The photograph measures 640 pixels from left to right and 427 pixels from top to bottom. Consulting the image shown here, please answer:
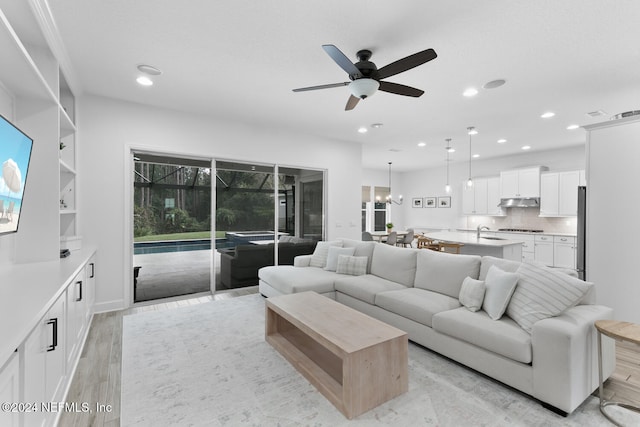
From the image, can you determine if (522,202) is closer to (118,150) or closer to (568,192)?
(568,192)

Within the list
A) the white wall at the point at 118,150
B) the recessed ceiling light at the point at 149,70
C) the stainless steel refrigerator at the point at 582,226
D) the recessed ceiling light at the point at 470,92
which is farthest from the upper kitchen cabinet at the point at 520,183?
→ the recessed ceiling light at the point at 149,70

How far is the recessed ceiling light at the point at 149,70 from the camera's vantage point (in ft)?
10.3

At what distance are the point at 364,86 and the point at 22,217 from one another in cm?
316

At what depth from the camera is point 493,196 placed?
313 inches

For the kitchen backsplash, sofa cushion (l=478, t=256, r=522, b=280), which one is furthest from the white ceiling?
the kitchen backsplash

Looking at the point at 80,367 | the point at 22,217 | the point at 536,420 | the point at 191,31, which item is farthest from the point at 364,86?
the point at 80,367

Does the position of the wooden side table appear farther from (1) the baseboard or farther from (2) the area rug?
(1) the baseboard

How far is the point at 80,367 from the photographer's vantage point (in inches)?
97.6

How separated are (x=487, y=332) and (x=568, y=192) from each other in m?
6.21

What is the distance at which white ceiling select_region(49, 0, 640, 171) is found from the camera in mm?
2260

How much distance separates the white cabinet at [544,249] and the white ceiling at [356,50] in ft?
9.87

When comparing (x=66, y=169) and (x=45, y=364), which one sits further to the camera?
(x=66, y=169)

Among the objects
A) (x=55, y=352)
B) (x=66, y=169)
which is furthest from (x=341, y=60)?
(x=66, y=169)

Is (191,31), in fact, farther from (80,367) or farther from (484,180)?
(484,180)
